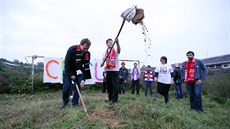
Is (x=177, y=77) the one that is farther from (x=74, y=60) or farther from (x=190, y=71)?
(x=74, y=60)

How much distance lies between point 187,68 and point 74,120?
3.78 meters

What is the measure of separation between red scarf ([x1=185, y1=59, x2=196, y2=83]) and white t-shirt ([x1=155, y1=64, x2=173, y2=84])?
1.96 ft

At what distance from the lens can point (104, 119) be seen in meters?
3.53

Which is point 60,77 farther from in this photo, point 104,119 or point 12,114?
point 104,119

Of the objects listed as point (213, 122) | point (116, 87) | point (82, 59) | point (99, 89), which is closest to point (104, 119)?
point (116, 87)

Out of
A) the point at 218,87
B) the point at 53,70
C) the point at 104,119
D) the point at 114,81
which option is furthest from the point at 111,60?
the point at 218,87

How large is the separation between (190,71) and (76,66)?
10.7ft

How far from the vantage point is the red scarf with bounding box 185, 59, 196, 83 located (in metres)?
5.59

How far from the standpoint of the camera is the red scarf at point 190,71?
220 inches

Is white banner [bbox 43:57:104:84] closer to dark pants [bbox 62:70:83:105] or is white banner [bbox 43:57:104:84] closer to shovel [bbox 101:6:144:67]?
dark pants [bbox 62:70:83:105]

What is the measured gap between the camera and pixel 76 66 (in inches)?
192

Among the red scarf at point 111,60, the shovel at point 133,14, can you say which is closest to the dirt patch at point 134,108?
the red scarf at point 111,60

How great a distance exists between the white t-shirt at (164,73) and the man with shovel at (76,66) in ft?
8.43

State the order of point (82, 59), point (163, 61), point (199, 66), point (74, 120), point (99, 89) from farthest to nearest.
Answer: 1. point (99, 89)
2. point (163, 61)
3. point (199, 66)
4. point (82, 59)
5. point (74, 120)
